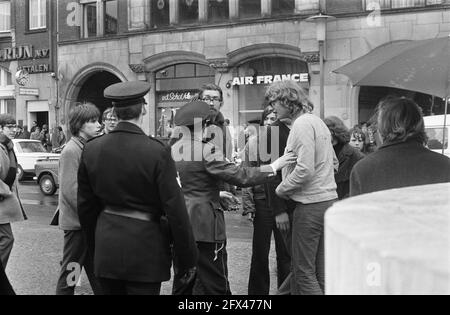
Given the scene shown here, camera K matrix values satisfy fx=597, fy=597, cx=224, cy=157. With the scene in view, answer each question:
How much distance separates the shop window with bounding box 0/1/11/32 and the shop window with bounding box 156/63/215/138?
30.0 ft

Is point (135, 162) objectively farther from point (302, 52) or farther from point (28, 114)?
point (28, 114)

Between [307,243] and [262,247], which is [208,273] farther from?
[262,247]

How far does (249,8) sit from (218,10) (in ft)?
4.30

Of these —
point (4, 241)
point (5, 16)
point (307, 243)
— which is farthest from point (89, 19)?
point (307, 243)

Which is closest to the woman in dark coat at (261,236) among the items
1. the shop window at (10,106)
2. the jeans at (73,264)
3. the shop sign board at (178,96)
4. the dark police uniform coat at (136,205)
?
the jeans at (73,264)

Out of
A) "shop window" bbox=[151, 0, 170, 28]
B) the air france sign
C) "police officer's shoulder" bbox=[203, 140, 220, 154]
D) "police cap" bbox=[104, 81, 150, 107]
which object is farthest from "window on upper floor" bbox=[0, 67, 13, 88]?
"police cap" bbox=[104, 81, 150, 107]

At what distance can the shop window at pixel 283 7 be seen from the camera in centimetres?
1994

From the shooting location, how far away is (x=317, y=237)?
455 cm

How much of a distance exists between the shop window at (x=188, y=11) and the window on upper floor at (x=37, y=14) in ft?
24.7

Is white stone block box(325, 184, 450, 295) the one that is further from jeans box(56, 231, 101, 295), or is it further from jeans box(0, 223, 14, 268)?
jeans box(0, 223, 14, 268)

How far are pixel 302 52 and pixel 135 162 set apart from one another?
1666 cm

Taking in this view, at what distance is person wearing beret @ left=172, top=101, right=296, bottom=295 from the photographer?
446 cm

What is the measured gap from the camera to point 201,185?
14.9 ft
